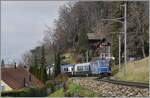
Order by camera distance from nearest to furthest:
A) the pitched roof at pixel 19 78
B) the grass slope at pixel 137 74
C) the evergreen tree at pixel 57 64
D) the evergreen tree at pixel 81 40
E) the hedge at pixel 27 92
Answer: the hedge at pixel 27 92 < the pitched roof at pixel 19 78 < the evergreen tree at pixel 57 64 < the evergreen tree at pixel 81 40 < the grass slope at pixel 137 74

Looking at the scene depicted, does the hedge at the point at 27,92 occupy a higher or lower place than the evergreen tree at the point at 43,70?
lower

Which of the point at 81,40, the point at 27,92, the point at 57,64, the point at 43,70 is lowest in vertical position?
the point at 27,92

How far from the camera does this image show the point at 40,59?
13.8m

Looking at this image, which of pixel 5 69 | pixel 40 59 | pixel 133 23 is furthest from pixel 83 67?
pixel 5 69

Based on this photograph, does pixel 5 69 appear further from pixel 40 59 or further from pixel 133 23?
pixel 133 23

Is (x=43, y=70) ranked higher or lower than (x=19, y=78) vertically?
higher

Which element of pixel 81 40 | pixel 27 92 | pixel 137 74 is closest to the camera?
pixel 27 92

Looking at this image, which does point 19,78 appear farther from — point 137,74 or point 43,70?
point 137,74

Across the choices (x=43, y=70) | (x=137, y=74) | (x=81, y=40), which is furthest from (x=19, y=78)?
(x=137, y=74)

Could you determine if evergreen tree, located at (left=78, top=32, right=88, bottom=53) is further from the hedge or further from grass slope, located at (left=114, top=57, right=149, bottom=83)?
the hedge

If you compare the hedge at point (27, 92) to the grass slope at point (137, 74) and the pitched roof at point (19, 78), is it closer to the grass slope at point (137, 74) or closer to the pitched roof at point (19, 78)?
the pitched roof at point (19, 78)

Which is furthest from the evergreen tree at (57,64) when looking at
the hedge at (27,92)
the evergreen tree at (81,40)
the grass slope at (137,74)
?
the grass slope at (137,74)

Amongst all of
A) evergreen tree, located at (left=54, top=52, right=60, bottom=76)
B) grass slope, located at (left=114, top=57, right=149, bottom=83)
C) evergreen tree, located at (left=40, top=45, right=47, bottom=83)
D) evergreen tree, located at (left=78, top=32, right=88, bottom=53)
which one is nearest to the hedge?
evergreen tree, located at (left=40, top=45, right=47, bottom=83)

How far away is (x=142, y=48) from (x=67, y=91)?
36355 millimetres
